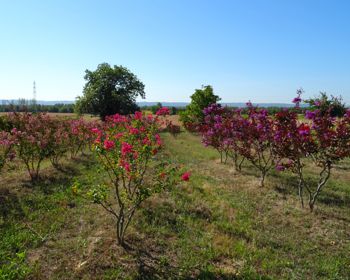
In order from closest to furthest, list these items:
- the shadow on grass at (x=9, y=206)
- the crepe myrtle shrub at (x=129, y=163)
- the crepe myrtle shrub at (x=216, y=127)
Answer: the crepe myrtle shrub at (x=129, y=163) → the shadow on grass at (x=9, y=206) → the crepe myrtle shrub at (x=216, y=127)

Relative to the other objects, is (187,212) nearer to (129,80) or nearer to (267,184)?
(267,184)

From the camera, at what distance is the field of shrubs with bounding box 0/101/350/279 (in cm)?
469

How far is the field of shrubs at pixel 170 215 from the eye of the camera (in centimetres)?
469

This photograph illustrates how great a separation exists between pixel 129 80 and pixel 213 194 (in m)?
31.5

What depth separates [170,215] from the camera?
674 cm

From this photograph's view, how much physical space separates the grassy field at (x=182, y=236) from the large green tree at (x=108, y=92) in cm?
2690

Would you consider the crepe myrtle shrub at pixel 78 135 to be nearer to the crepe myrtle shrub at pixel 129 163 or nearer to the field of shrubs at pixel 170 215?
the field of shrubs at pixel 170 215

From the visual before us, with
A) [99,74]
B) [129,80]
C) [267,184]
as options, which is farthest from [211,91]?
[267,184]

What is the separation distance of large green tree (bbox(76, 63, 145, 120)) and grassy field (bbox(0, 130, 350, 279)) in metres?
26.9

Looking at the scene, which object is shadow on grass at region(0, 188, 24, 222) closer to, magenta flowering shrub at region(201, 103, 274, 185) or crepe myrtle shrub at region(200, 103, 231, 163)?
magenta flowering shrub at region(201, 103, 274, 185)

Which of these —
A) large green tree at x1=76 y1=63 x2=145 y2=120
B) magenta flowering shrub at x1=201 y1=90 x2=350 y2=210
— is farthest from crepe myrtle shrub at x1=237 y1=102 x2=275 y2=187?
large green tree at x1=76 y1=63 x2=145 y2=120

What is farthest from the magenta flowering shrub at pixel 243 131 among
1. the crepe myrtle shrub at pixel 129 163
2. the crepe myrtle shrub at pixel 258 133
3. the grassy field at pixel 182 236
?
the crepe myrtle shrub at pixel 129 163

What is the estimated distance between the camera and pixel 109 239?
533 cm

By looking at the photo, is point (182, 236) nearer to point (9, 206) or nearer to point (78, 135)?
point (9, 206)
